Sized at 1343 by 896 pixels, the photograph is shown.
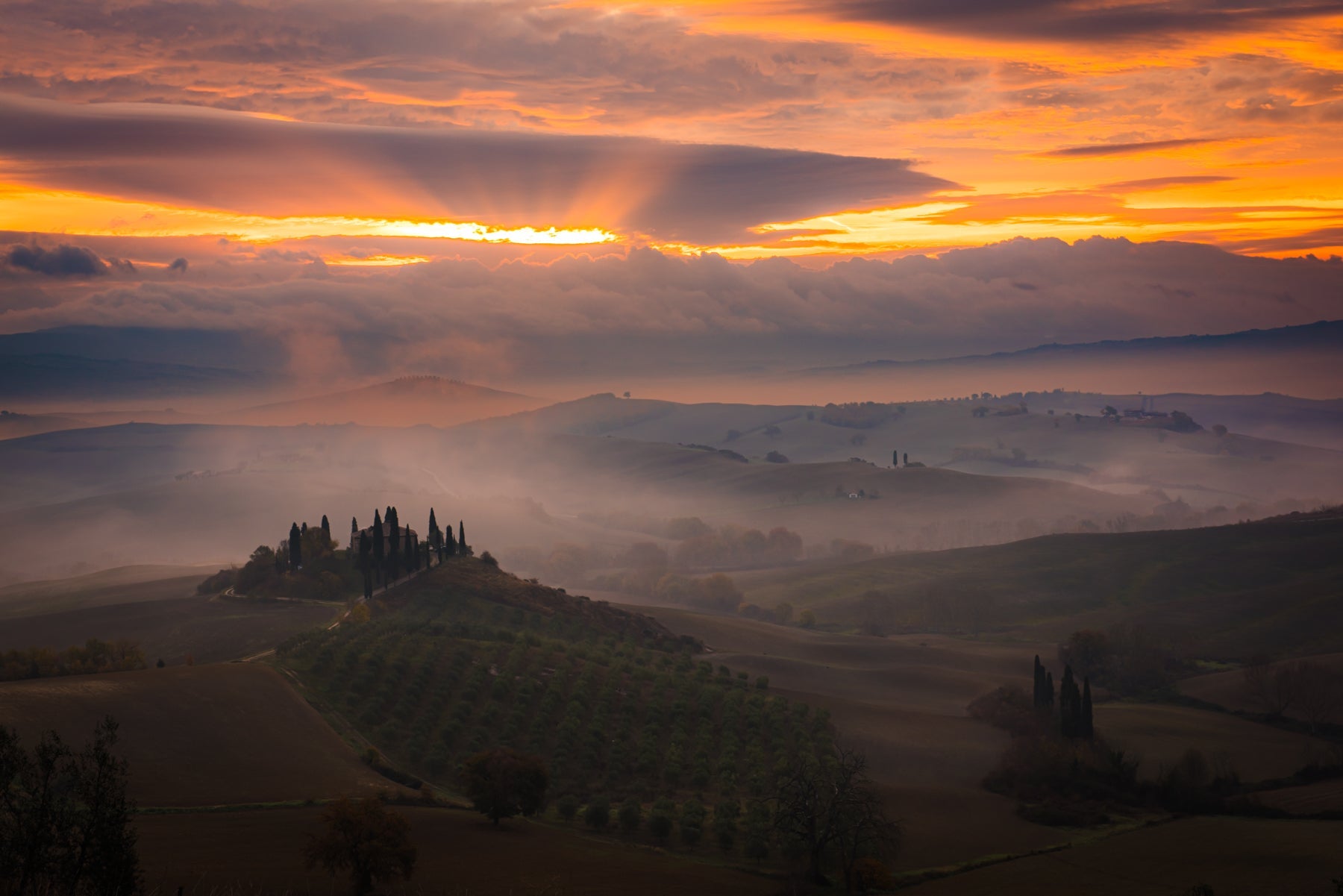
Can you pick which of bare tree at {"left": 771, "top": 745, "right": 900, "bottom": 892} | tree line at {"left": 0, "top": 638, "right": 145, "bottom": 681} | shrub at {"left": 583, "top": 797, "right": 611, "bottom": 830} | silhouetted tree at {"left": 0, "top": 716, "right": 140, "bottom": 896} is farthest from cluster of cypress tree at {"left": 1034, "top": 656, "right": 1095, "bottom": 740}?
silhouetted tree at {"left": 0, "top": 716, "right": 140, "bottom": 896}

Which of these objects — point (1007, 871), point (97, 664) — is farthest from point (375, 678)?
point (1007, 871)

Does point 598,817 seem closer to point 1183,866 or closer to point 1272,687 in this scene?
point 1183,866

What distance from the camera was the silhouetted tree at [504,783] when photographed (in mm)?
71875

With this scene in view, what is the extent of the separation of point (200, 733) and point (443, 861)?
28.2 meters

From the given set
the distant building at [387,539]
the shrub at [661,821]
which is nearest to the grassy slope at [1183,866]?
the shrub at [661,821]

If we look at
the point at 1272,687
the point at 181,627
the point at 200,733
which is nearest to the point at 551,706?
the point at 200,733

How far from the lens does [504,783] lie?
236ft

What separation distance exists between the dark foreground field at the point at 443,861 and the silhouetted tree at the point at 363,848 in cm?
100

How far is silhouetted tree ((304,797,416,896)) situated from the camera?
2144 inches

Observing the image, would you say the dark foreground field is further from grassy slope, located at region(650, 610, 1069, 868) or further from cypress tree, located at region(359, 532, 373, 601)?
cypress tree, located at region(359, 532, 373, 601)

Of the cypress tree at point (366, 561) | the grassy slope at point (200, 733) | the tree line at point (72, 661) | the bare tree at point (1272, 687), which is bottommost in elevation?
the bare tree at point (1272, 687)

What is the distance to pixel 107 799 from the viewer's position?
3850 cm

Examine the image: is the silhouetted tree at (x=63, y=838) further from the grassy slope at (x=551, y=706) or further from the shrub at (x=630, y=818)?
Result: the grassy slope at (x=551, y=706)

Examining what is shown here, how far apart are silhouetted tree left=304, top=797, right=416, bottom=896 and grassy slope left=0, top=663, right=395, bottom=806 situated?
16851 mm
